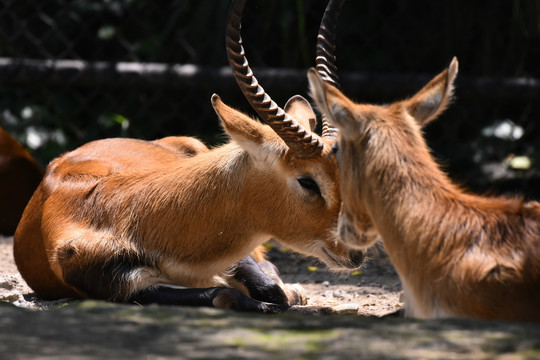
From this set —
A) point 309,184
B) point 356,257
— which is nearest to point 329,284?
point 356,257

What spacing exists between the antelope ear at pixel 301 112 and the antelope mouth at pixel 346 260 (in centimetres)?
90

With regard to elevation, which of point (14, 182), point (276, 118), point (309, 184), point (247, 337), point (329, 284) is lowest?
point (247, 337)

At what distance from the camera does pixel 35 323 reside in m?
2.79

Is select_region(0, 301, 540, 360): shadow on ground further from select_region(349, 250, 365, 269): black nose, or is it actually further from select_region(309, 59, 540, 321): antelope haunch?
select_region(349, 250, 365, 269): black nose

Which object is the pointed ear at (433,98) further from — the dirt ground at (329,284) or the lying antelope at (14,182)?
the lying antelope at (14,182)

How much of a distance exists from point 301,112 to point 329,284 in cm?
122

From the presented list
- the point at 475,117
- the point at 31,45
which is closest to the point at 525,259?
the point at 475,117

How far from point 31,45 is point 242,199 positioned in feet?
18.2

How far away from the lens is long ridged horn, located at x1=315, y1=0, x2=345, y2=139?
494cm

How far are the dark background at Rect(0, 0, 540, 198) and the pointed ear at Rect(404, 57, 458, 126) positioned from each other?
175 inches

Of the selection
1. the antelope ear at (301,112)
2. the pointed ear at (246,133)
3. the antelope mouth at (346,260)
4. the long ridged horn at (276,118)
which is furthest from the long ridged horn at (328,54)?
the antelope mouth at (346,260)

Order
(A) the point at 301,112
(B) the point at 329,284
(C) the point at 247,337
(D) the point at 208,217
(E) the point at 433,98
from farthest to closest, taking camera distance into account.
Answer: (B) the point at 329,284 < (A) the point at 301,112 < (D) the point at 208,217 < (E) the point at 433,98 < (C) the point at 247,337

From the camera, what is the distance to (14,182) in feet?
23.0

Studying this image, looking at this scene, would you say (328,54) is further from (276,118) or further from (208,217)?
(208,217)
